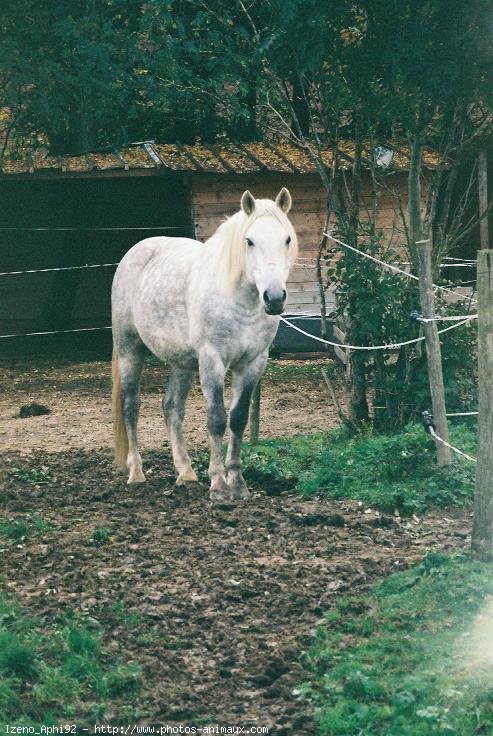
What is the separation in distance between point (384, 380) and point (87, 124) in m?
9.04

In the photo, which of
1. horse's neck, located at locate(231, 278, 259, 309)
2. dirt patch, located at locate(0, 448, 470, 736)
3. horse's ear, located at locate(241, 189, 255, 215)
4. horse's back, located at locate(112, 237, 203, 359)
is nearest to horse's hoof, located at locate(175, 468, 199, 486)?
dirt patch, located at locate(0, 448, 470, 736)

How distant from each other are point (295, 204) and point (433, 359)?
858cm

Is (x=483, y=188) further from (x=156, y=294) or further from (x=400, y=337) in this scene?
(x=156, y=294)

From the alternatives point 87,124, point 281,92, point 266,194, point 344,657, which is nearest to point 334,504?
point 344,657

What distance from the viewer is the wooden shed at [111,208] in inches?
584

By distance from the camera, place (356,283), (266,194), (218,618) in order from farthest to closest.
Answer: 1. (266,194)
2. (356,283)
3. (218,618)

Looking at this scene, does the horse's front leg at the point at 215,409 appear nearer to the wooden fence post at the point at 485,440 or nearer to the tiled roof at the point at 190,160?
the wooden fence post at the point at 485,440

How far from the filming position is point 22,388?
1350 cm

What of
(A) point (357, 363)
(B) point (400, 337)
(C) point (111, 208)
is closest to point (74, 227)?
(C) point (111, 208)

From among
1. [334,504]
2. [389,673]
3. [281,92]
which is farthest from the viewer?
[281,92]

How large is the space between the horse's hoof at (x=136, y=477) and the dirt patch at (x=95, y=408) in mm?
1377

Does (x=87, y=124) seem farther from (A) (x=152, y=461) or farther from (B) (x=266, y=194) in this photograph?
(A) (x=152, y=461)

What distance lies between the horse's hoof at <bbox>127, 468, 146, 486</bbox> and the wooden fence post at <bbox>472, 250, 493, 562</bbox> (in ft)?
10.7

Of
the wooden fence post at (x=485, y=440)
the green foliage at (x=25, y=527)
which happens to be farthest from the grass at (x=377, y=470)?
the green foliage at (x=25, y=527)
